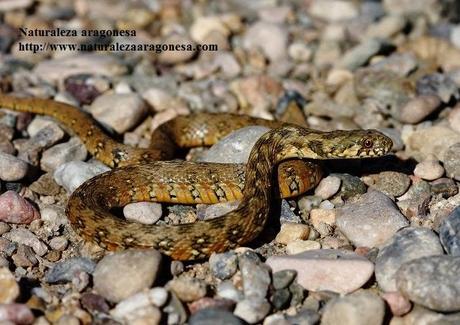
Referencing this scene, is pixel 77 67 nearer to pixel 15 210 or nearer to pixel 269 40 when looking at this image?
pixel 269 40

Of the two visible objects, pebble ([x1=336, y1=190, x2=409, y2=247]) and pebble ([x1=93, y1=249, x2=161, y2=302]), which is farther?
pebble ([x1=336, y1=190, x2=409, y2=247])

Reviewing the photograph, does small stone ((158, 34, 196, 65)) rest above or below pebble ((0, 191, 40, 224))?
above

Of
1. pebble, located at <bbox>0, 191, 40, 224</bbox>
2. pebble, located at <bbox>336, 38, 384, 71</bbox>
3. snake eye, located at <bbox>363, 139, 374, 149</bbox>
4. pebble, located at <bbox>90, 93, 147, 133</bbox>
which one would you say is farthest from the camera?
pebble, located at <bbox>336, 38, 384, 71</bbox>

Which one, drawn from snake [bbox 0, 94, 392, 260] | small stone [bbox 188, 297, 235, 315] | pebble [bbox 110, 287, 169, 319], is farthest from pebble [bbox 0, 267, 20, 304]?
small stone [bbox 188, 297, 235, 315]

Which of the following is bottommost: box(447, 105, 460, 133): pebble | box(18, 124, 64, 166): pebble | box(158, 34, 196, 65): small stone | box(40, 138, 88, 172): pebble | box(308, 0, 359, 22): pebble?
box(40, 138, 88, 172): pebble

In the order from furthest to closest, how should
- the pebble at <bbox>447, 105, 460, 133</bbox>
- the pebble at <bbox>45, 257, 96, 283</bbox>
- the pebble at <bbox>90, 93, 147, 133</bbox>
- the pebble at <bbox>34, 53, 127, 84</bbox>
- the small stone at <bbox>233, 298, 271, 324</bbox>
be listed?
the pebble at <bbox>34, 53, 127, 84</bbox> < the pebble at <bbox>90, 93, 147, 133</bbox> < the pebble at <bbox>447, 105, 460, 133</bbox> < the pebble at <bbox>45, 257, 96, 283</bbox> < the small stone at <bbox>233, 298, 271, 324</bbox>

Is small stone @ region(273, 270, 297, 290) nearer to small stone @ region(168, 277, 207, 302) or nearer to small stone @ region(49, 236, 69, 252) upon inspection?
small stone @ region(168, 277, 207, 302)
